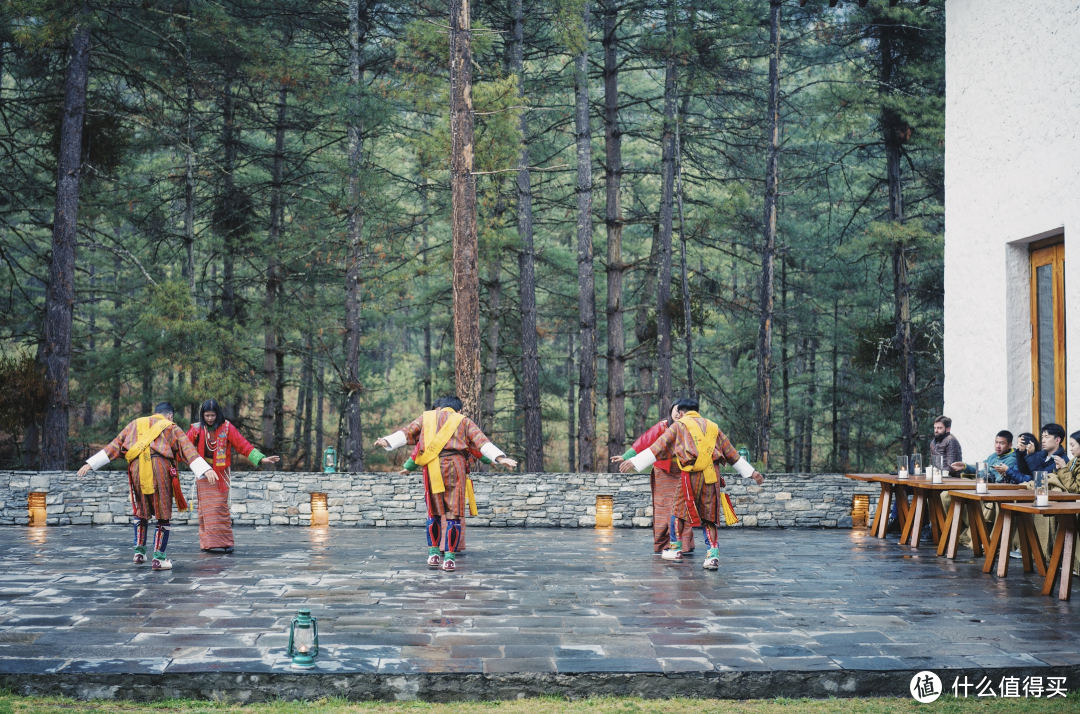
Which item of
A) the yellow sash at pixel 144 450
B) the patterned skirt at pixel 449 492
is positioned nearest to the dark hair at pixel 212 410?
the yellow sash at pixel 144 450

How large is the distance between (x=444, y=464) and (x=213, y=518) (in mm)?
2686

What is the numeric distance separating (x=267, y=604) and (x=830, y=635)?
3.98 meters

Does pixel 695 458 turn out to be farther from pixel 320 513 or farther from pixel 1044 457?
pixel 320 513

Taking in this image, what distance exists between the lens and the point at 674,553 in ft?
30.4

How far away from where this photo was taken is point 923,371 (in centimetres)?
2100

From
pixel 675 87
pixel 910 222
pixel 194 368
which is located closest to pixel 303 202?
pixel 194 368

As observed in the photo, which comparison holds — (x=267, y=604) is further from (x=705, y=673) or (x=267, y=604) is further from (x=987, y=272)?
(x=987, y=272)

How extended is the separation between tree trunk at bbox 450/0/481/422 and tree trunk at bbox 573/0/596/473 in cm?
513

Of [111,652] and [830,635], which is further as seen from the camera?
[830,635]

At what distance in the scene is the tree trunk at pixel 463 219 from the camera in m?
12.2

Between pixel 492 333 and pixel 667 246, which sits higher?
pixel 667 246

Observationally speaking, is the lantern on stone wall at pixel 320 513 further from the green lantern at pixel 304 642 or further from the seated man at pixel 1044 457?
the seated man at pixel 1044 457

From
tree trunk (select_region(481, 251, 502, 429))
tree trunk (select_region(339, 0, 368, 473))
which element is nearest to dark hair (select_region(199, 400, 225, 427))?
tree trunk (select_region(339, 0, 368, 473))

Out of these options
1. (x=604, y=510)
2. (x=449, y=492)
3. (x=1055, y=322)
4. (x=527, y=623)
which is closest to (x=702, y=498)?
(x=449, y=492)
